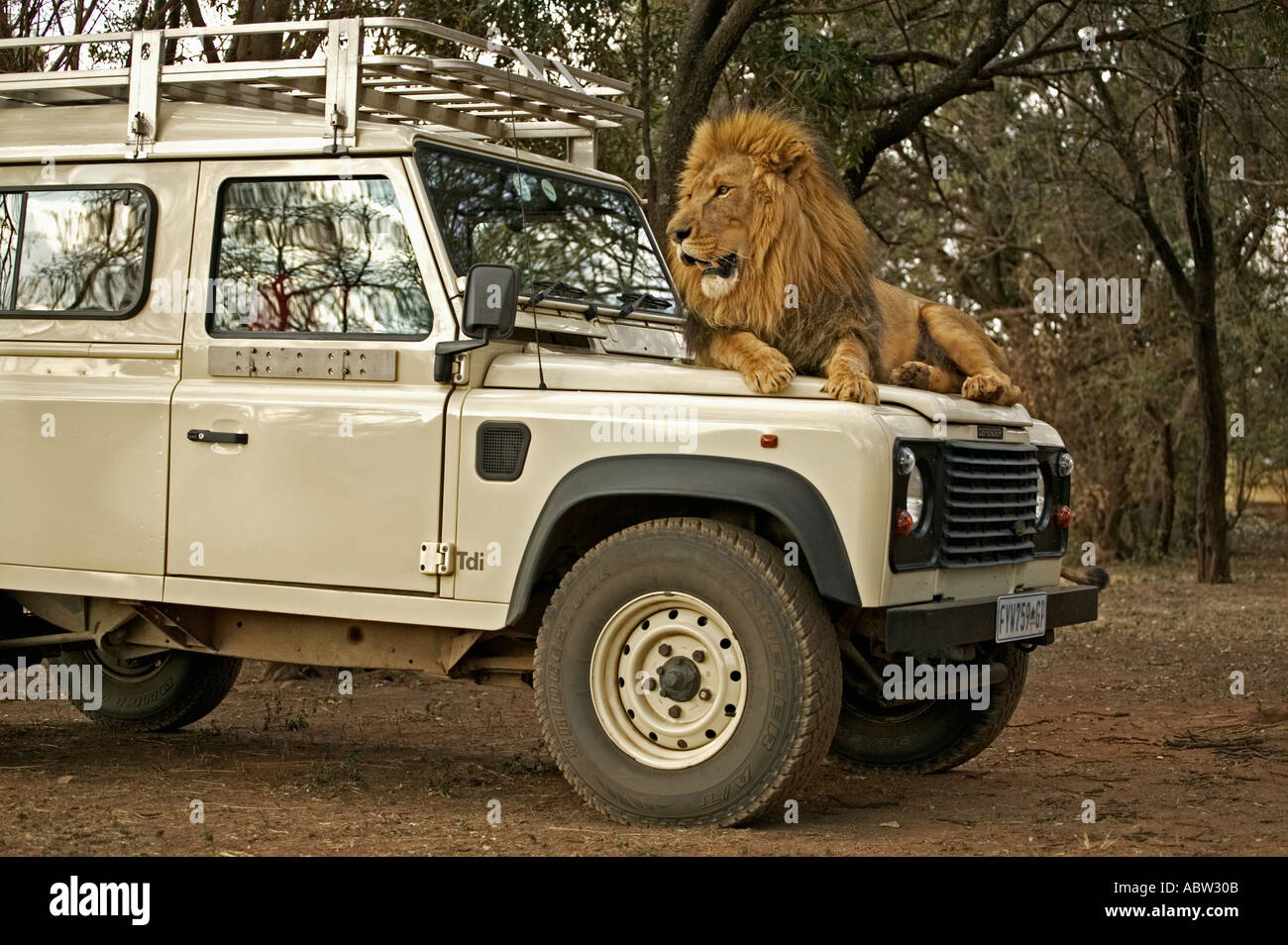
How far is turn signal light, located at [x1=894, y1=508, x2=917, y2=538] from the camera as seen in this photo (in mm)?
5105

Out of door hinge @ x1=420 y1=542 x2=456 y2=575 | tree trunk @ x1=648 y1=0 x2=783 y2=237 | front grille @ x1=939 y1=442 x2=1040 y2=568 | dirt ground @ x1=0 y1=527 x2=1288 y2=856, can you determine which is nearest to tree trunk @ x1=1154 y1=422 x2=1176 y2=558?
dirt ground @ x1=0 y1=527 x2=1288 y2=856

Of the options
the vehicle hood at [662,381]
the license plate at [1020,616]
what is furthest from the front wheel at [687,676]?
the license plate at [1020,616]

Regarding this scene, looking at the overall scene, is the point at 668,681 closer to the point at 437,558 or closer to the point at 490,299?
the point at 437,558

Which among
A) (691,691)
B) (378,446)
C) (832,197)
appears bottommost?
(691,691)

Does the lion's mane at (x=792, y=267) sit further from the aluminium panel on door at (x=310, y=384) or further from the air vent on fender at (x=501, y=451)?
the aluminium panel on door at (x=310, y=384)

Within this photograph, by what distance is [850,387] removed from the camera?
208 inches

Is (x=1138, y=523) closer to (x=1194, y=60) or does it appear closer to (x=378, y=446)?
(x=1194, y=60)

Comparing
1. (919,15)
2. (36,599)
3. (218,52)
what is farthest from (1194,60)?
(36,599)

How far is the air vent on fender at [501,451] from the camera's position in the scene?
5.47m

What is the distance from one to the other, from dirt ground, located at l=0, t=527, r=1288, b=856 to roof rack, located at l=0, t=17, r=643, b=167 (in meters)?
2.43

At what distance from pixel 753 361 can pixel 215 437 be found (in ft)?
6.40

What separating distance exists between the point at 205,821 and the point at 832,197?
309 centimetres

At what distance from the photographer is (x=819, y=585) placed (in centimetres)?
505

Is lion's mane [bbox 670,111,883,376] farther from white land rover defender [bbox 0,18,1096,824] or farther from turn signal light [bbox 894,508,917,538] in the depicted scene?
turn signal light [bbox 894,508,917,538]
